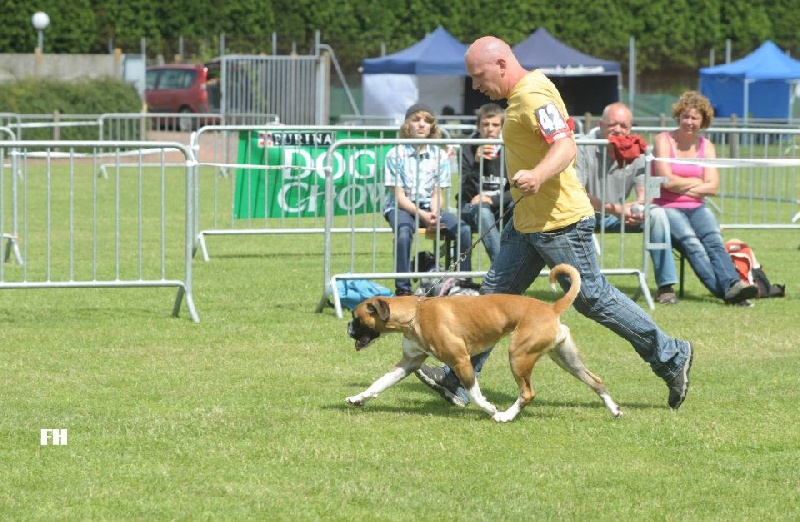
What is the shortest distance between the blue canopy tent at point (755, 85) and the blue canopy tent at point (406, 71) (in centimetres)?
717

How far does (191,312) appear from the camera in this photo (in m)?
9.79

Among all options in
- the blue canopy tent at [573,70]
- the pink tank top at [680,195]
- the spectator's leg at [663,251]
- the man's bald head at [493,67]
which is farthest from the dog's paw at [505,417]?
the blue canopy tent at [573,70]

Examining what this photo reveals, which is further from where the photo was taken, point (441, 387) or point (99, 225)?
point (99, 225)

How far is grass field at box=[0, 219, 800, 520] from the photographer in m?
5.34

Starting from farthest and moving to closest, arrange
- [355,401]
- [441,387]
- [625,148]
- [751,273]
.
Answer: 1. [751,273]
2. [625,148]
3. [441,387]
4. [355,401]

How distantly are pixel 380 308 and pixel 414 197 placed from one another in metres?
4.22

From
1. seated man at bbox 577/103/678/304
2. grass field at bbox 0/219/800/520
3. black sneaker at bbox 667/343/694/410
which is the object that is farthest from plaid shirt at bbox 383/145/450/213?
black sneaker at bbox 667/343/694/410

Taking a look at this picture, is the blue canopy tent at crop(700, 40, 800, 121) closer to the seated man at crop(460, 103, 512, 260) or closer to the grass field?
the seated man at crop(460, 103, 512, 260)

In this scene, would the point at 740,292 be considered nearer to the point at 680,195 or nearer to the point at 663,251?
the point at 663,251

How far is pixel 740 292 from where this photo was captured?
10656mm

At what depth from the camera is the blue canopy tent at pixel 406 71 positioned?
1261 inches

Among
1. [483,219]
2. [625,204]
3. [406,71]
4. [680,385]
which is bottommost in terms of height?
[680,385]

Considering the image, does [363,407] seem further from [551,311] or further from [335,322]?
[335,322]

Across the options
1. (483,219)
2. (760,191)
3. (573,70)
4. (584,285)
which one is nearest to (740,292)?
(483,219)
